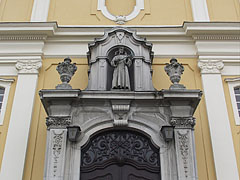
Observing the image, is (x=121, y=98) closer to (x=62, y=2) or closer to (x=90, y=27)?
(x=90, y=27)

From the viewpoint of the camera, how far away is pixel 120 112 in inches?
327

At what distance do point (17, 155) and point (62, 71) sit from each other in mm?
2345

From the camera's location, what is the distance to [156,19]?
11734 mm

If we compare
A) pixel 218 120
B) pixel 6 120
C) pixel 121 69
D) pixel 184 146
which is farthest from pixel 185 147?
pixel 6 120

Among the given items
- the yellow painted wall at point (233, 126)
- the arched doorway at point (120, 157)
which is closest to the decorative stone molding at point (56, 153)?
the arched doorway at point (120, 157)

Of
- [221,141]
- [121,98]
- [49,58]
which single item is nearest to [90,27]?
[49,58]

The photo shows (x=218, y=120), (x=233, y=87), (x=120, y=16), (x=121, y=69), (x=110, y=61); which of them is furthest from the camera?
(x=120, y=16)

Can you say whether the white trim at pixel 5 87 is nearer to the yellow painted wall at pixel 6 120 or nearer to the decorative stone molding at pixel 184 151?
the yellow painted wall at pixel 6 120

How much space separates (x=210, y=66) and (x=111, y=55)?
9.43ft

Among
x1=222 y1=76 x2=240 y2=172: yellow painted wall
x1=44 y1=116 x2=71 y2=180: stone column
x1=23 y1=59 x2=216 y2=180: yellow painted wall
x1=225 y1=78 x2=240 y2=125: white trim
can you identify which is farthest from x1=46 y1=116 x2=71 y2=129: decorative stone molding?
x1=225 y1=78 x2=240 y2=125: white trim

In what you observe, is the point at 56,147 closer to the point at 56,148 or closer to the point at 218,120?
the point at 56,148

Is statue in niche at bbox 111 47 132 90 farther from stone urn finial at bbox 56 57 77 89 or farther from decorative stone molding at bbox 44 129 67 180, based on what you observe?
decorative stone molding at bbox 44 129 67 180

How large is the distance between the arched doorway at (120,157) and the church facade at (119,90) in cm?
2

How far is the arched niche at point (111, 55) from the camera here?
9172 mm
